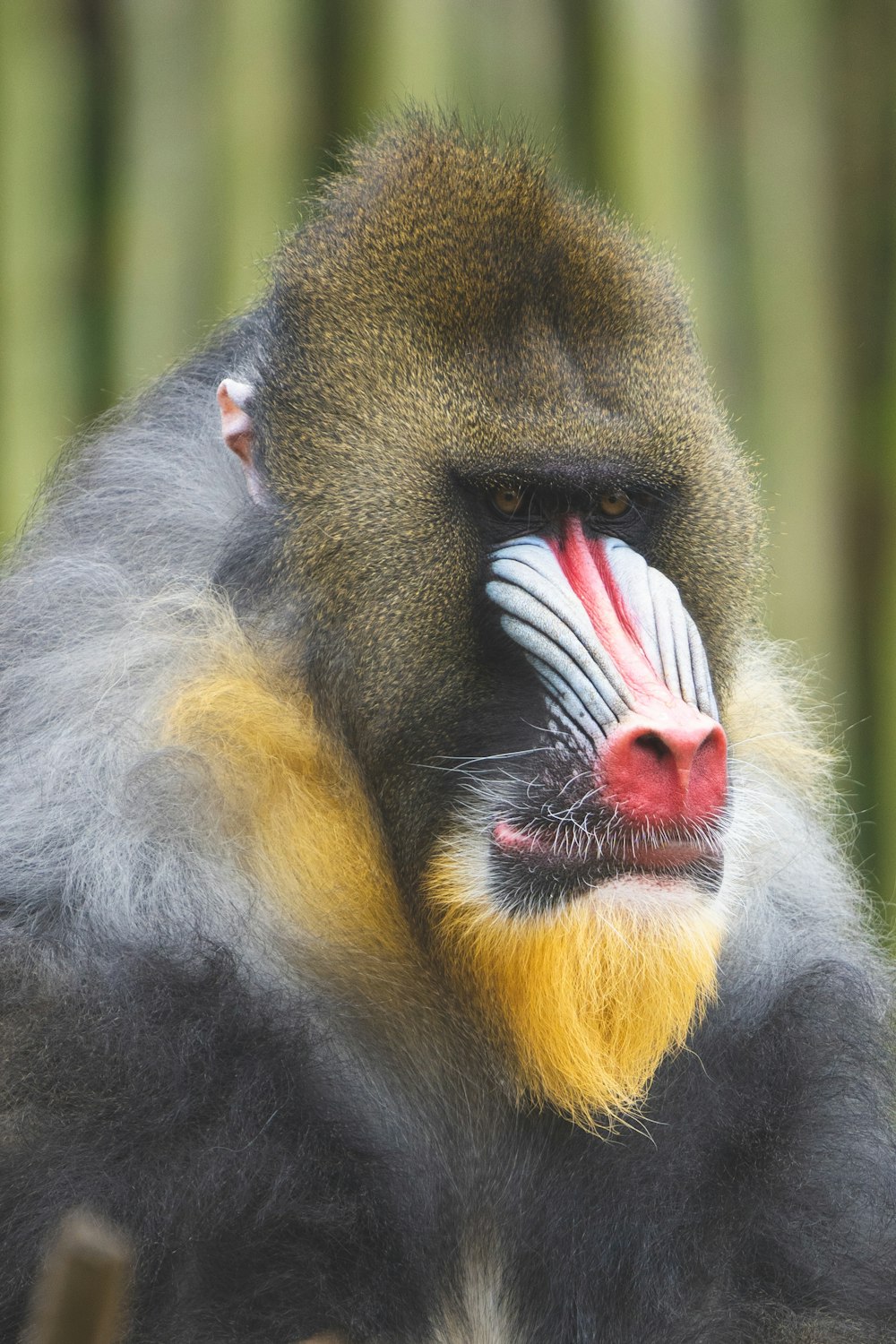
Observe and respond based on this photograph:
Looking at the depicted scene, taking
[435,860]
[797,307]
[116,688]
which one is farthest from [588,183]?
[435,860]

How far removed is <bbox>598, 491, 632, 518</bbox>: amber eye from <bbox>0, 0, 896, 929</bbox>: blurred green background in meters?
2.08

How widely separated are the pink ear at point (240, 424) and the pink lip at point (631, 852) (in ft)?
2.41

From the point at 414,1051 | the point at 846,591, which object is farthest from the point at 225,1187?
the point at 846,591

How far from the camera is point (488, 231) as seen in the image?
2756mm

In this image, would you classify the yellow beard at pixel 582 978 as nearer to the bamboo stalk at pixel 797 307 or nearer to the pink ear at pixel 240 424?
the pink ear at pixel 240 424

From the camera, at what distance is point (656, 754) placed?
7.76 ft

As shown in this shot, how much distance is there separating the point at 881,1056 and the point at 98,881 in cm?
129

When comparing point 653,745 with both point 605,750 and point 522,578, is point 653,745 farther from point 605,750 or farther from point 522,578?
point 522,578

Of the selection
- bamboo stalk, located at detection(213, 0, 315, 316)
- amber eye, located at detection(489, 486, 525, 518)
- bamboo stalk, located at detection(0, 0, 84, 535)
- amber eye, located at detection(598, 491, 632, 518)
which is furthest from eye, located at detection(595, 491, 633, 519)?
bamboo stalk, located at detection(0, 0, 84, 535)

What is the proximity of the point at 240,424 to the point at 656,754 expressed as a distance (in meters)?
0.90

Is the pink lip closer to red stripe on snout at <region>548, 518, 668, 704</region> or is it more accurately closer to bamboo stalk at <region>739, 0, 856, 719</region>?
red stripe on snout at <region>548, 518, 668, 704</region>

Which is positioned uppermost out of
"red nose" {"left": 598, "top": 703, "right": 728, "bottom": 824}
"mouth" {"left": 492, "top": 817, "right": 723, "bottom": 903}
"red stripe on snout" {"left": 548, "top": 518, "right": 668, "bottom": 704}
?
"red stripe on snout" {"left": 548, "top": 518, "right": 668, "bottom": 704}

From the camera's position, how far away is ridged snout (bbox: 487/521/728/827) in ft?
7.70

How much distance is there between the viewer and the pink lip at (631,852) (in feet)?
7.88
